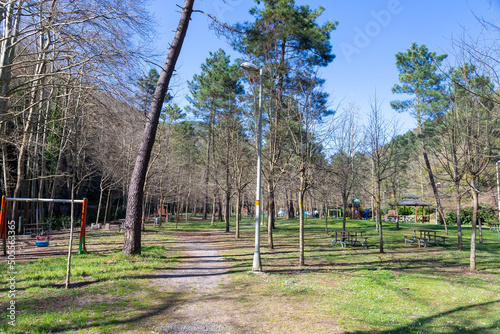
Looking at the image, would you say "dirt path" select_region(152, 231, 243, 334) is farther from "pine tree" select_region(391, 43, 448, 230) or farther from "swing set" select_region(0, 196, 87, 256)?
"pine tree" select_region(391, 43, 448, 230)

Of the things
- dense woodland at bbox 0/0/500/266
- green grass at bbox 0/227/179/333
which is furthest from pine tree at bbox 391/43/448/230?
green grass at bbox 0/227/179/333

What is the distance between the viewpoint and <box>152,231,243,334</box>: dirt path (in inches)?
194

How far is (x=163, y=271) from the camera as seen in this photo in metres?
8.73

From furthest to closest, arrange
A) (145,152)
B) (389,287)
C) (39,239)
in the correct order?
1. (39,239)
2. (145,152)
3. (389,287)

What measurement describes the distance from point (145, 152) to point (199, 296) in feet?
18.9

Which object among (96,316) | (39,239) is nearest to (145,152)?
(96,316)

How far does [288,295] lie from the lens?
22.5 ft

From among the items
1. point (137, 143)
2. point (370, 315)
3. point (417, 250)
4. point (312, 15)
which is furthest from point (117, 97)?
point (312, 15)

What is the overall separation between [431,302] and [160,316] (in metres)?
5.83

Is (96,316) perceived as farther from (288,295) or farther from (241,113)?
(241,113)

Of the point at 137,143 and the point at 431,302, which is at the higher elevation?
the point at 137,143

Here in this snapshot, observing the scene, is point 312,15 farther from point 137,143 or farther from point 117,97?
point 117,97

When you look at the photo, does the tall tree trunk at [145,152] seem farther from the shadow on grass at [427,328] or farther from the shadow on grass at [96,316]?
the shadow on grass at [427,328]

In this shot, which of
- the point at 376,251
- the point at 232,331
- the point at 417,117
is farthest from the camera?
the point at 417,117
